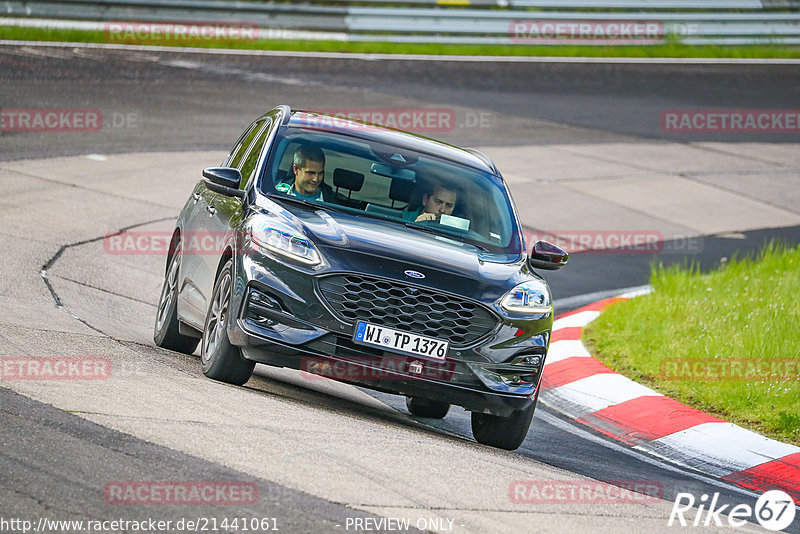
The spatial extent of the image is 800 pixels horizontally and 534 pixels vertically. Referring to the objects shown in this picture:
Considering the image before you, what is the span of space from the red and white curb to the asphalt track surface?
0.75ft

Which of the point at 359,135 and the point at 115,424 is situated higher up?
the point at 359,135

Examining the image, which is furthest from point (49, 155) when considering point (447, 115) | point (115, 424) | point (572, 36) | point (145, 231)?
point (572, 36)

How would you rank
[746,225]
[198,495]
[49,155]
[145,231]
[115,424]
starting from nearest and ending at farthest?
[198,495] < [115,424] < [145,231] < [49,155] < [746,225]

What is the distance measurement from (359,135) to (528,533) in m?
3.92

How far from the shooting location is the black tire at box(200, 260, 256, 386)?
7.37 m

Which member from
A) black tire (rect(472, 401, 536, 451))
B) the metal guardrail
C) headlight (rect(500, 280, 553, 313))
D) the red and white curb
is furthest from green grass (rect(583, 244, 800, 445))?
the metal guardrail

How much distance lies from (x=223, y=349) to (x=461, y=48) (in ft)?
68.1

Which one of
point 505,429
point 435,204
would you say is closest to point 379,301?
point 505,429

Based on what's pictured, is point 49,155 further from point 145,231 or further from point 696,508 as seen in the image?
point 696,508

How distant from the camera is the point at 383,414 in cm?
819

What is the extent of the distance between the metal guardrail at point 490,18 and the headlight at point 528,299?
1797cm

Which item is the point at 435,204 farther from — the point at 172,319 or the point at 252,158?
the point at 172,319

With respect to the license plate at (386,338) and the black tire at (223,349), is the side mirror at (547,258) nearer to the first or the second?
the license plate at (386,338)

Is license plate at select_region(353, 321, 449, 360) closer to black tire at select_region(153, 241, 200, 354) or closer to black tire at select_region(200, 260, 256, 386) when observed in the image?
black tire at select_region(200, 260, 256, 386)
